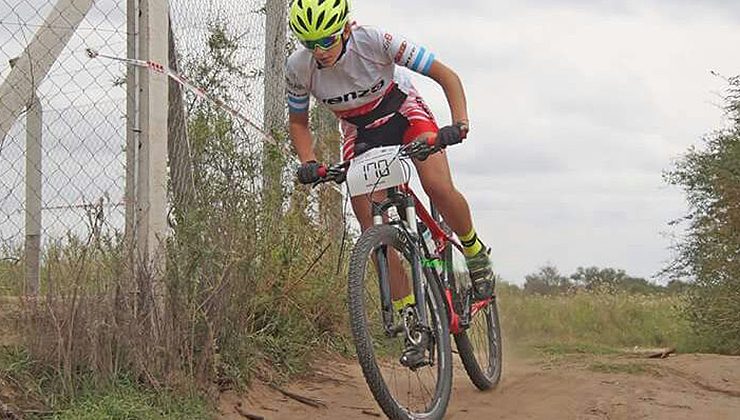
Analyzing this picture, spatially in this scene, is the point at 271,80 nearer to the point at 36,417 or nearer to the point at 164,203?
the point at 164,203

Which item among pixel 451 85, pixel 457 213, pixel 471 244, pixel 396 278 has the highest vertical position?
pixel 451 85

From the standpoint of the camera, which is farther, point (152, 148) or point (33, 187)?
point (152, 148)

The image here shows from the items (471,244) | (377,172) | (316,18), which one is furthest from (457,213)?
(316,18)

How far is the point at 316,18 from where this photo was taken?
204 inches

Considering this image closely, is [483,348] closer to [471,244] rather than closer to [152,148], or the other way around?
[471,244]

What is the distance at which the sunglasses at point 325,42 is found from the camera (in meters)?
5.27

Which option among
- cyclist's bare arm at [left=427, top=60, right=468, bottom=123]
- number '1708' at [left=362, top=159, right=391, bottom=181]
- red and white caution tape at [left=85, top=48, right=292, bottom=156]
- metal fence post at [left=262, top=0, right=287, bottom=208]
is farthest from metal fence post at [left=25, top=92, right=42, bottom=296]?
metal fence post at [left=262, top=0, right=287, bottom=208]

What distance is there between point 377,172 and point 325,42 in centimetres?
68

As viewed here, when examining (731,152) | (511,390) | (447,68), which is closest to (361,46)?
(447,68)

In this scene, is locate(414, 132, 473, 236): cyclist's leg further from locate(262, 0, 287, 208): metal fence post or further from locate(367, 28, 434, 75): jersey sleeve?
locate(262, 0, 287, 208): metal fence post

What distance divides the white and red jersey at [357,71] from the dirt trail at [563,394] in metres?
1.57

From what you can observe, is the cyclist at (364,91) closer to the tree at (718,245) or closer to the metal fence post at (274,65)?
the metal fence post at (274,65)

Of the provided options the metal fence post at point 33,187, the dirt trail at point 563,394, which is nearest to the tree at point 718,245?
the dirt trail at point 563,394

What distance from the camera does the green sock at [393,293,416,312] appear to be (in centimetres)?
511
